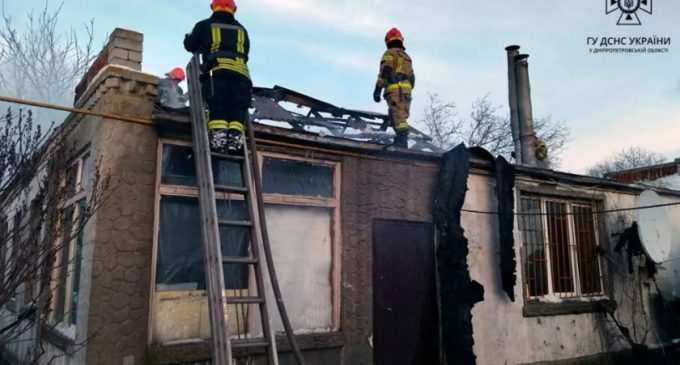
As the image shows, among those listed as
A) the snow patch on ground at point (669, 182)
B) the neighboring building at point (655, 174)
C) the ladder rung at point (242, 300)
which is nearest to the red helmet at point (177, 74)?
the ladder rung at point (242, 300)

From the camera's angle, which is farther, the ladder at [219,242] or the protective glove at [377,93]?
the protective glove at [377,93]

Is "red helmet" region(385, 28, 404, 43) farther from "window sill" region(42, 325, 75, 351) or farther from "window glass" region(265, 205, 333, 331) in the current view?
"window sill" region(42, 325, 75, 351)

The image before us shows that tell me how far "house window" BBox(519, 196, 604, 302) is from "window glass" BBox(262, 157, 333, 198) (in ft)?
11.2

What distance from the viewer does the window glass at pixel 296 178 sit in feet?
18.1

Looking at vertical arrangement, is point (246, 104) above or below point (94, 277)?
above

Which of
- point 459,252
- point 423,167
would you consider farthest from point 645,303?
point 423,167

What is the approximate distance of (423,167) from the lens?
6586 mm

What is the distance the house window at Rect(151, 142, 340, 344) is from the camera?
4.80 metres

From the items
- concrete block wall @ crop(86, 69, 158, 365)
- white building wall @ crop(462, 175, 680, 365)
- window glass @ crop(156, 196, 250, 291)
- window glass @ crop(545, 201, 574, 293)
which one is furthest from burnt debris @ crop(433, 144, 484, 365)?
concrete block wall @ crop(86, 69, 158, 365)

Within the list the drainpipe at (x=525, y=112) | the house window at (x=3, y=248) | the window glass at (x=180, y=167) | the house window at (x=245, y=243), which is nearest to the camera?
the house window at (x=3, y=248)

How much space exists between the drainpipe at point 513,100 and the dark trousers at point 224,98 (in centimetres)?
699

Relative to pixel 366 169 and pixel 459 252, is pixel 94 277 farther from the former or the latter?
pixel 459 252

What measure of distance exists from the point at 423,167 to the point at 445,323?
6.62 feet

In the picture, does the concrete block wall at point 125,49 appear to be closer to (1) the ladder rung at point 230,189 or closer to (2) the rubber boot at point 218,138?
(2) the rubber boot at point 218,138
